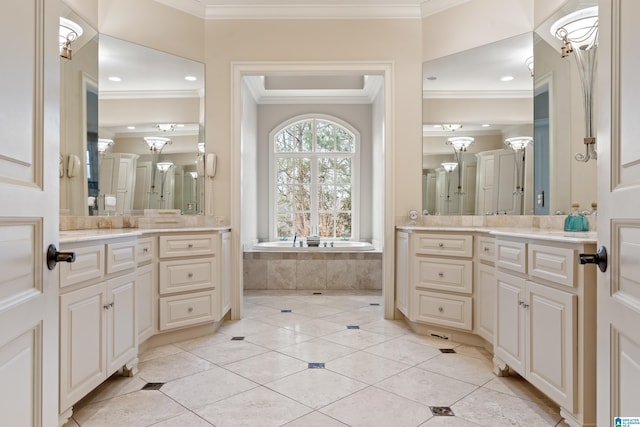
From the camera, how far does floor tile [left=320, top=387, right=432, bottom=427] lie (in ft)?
5.93

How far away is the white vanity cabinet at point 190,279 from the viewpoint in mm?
2891

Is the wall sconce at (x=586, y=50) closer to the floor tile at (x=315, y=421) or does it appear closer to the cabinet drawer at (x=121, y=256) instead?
the floor tile at (x=315, y=421)

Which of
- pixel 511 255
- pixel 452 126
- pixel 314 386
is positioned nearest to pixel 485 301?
pixel 511 255

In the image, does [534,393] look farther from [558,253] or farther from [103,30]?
[103,30]

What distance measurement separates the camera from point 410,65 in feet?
12.0

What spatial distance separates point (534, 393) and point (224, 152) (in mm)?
2911

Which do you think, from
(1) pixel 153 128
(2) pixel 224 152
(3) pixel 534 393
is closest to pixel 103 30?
(1) pixel 153 128

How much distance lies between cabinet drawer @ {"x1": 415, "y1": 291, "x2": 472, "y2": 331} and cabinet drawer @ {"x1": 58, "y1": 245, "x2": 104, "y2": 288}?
7.36ft

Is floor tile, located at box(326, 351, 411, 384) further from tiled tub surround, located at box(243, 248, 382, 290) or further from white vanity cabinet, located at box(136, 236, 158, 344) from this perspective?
tiled tub surround, located at box(243, 248, 382, 290)

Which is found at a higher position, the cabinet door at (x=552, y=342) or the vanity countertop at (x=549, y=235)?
A: the vanity countertop at (x=549, y=235)

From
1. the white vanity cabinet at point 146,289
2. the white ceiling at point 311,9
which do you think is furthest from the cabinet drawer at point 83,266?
the white ceiling at point 311,9

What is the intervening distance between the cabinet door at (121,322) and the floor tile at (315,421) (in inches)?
39.5

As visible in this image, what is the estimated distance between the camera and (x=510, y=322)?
7.14 ft

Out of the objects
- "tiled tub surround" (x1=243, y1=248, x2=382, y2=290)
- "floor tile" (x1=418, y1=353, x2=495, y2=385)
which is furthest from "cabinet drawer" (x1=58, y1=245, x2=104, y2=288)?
"tiled tub surround" (x1=243, y1=248, x2=382, y2=290)
